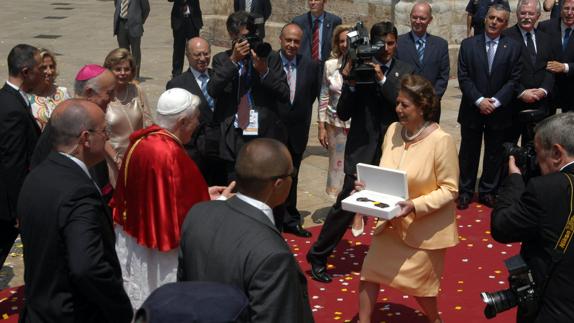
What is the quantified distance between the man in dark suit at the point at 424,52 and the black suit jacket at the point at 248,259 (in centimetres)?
553

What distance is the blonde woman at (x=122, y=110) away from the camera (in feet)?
23.4

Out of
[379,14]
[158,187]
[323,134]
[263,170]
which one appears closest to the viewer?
[263,170]

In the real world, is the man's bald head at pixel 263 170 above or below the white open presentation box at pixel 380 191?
above

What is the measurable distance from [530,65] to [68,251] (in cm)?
658

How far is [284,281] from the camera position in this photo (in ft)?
11.8

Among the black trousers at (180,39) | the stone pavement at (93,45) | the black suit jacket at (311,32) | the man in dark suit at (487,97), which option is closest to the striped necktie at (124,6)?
the black trousers at (180,39)

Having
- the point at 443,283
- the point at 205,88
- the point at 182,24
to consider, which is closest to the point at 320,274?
the point at 443,283

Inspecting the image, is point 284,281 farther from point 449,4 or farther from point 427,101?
point 449,4

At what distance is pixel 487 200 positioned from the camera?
9.52 m

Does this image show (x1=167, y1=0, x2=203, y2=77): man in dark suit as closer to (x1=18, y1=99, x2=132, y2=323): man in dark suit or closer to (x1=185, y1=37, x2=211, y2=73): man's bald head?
(x1=185, y1=37, x2=211, y2=73): man's bald head

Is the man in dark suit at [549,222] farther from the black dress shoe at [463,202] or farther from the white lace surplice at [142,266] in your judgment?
the black dress shoe at [463,202]

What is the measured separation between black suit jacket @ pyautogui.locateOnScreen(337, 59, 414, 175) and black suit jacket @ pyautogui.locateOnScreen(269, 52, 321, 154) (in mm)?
1086

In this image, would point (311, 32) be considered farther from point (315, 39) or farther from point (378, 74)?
point (378, 74)

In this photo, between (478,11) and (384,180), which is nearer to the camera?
(384,180)
